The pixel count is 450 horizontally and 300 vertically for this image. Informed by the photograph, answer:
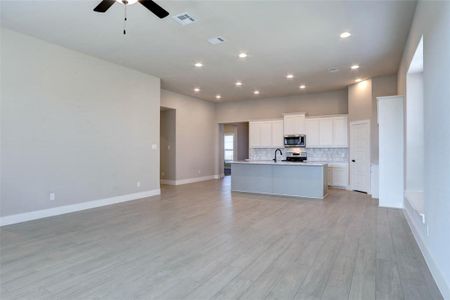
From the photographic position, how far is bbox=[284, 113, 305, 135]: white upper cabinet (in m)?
8.66

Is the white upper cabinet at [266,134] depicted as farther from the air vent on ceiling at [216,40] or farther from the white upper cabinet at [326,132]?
the air vent on ceiling at [216,40]

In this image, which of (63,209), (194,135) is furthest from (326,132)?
(63,209)

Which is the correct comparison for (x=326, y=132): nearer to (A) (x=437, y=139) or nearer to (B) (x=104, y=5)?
(A) (x=437, y=139)

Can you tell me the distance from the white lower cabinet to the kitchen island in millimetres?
1642

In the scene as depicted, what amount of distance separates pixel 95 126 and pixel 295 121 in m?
6.19

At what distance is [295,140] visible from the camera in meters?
8.71

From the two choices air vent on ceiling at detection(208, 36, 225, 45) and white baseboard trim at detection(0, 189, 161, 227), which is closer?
white baseboard trim at detection(0, 189, 161, 227)

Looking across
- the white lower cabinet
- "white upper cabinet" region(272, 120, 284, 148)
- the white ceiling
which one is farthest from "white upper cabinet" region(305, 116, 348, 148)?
the white ceiling

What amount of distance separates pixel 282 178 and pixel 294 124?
292 centimetres

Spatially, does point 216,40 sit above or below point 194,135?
above

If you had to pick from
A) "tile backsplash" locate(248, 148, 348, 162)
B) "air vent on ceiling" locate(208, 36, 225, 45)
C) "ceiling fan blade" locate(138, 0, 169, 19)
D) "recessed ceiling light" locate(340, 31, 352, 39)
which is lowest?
"tile backsplash" locate(248, 148, 348, 162)

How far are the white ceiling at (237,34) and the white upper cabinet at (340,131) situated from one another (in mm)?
1643

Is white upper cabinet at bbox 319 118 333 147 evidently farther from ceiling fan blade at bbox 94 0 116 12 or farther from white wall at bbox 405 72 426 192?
ceiling fan blade at bbox 94 0 116 12

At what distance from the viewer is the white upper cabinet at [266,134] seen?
9172mm
